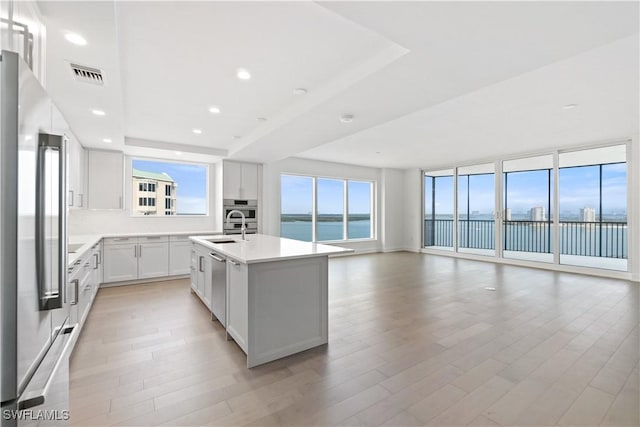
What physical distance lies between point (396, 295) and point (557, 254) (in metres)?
4.39

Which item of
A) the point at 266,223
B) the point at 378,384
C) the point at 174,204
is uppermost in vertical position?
the point at 174,204

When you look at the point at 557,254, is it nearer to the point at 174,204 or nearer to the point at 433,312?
the point at 433,312

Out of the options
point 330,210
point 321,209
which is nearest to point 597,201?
point 330,210

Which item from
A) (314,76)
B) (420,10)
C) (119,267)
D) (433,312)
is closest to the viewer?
(420,10)

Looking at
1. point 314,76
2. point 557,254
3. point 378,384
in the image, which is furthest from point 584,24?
point 557,254

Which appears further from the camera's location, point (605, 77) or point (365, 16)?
point (605, 77)

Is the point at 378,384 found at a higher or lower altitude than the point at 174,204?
lower

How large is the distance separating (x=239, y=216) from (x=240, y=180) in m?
0.81

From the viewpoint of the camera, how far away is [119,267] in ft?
16.1

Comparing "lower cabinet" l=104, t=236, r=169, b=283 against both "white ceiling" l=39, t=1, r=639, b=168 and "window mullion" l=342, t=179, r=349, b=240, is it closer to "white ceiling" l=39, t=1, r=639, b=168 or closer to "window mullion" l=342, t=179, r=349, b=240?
"white ceiling" l=39, t=1, r=639, b=168

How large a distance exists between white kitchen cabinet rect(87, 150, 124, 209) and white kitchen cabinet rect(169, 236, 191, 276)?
1103 millimetres

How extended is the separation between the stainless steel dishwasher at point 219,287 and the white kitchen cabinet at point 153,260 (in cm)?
256

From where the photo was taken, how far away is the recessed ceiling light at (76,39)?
194 centimetres

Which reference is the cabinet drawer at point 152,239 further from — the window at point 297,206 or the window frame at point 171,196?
the window at point 297,206
